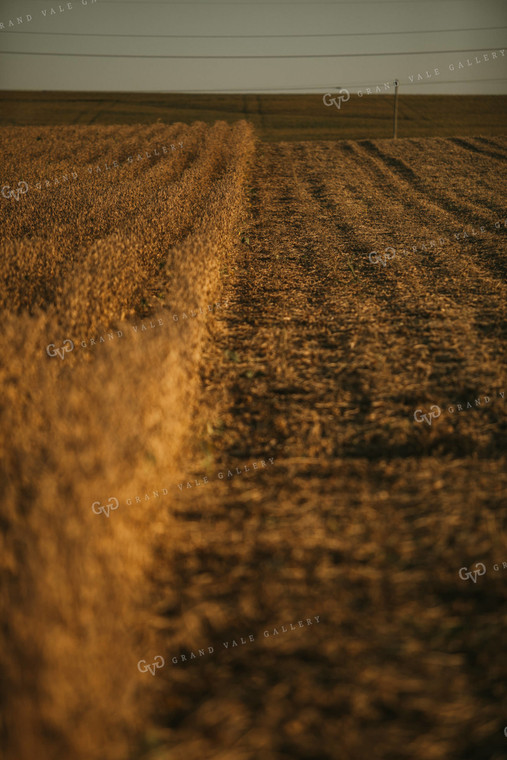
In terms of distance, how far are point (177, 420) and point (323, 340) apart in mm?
3184

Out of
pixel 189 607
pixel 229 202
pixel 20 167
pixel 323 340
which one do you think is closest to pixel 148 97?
pixel 20 167

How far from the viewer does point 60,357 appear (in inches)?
224

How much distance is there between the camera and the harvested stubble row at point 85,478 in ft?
7.37

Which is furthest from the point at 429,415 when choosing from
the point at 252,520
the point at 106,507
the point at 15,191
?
the point at 15,191

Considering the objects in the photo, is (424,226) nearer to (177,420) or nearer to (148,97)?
(177,420)

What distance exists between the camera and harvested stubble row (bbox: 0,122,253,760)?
2246 mm

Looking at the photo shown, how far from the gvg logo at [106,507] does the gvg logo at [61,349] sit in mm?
2888

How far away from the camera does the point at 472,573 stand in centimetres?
348

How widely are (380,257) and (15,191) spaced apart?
1160 centimetres

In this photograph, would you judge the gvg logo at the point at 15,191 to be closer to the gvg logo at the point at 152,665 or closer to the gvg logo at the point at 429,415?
the gvg logo at the point at 429,415

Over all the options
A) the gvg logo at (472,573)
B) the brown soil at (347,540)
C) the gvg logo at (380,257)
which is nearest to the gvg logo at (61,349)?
the brown soil at (347,540)

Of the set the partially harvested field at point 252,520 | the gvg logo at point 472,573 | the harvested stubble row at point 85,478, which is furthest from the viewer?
the gvg logo at point 472,573

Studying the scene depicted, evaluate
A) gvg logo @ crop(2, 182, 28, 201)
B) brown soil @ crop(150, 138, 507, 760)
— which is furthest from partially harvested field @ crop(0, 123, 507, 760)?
gvg logo @ crop(2, 182, 28, 201)

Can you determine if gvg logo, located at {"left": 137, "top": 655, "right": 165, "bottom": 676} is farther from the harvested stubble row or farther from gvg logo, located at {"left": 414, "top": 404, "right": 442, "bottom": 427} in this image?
gvg logo, located at {"left": 414, "top": 404, "right": 442, "bottom": 427}
